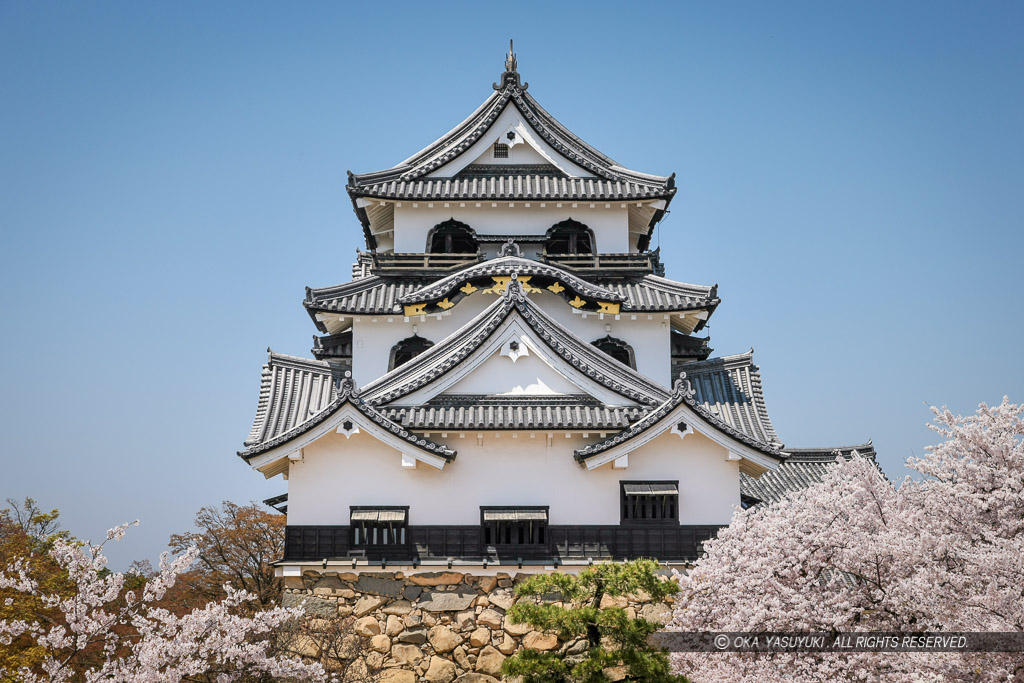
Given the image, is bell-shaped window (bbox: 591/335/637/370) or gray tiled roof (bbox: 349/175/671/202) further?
gray tiled roof (bbox: 349/175/671/202)

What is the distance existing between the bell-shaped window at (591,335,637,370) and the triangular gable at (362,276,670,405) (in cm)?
274

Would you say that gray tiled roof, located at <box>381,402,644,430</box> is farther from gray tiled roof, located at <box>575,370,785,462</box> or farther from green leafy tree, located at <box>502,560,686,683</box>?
green leafy tree, located at <box>502,560,686,683</box>

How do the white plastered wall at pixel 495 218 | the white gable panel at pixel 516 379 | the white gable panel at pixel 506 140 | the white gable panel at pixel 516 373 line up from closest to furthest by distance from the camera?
the white gable panel at pixel 516 373, the white gable panel at pixel 516 379, the white plastered wall at pixel 495 218, the white gable panel at pixel 506 140

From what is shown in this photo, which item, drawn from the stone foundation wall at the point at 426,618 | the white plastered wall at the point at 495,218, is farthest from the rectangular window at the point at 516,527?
the white plastered wall at the point at 495,218

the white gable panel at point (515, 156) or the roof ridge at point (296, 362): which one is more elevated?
the white gable panel at point (515, 156)

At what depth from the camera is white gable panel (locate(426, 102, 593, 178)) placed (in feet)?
88.5

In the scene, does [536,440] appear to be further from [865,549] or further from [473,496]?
[865,549]

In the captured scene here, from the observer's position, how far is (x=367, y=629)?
19594 mm

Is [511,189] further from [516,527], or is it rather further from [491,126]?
[516,527]

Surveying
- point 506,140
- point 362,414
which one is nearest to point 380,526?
point 362,414

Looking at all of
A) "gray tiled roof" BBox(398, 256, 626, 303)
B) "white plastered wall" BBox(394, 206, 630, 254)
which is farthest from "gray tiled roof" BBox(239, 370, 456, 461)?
"white plastered wall" BBox(394, 206, 630, 254)

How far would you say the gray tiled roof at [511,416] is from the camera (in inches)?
802

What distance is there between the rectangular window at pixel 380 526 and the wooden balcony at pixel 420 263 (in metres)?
7.51

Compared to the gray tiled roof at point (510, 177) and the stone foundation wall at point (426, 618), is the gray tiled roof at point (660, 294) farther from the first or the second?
the stone foundation wall at point (426, 618)
